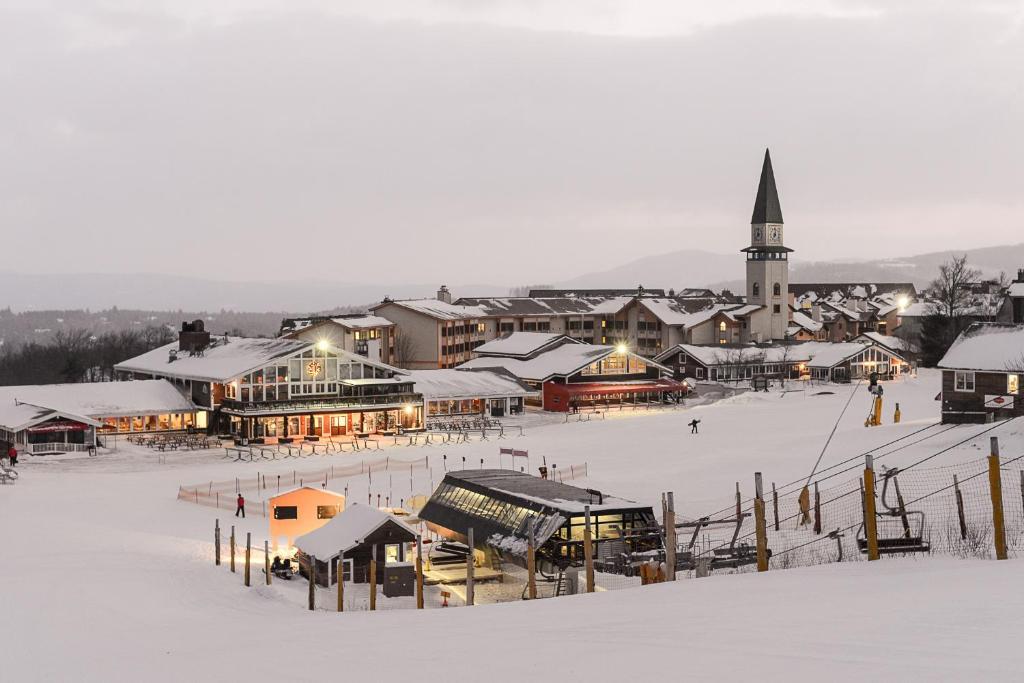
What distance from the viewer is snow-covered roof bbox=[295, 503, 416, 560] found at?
89.9ft

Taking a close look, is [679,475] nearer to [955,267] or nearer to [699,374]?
[699,374]

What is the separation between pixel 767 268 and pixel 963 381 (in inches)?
2512

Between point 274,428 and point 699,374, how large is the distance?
42882 millimetres

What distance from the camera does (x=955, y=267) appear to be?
4035 inches

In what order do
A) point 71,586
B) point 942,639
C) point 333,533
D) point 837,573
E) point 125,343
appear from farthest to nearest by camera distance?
point 125,343 → point 333,533 → point 71,586 → point 837,573 → point 942,639

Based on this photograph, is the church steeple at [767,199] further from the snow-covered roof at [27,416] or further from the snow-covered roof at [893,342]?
the snow-covered roof at [27,416]

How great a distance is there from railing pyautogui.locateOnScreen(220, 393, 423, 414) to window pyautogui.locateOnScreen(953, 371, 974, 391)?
2864 cm

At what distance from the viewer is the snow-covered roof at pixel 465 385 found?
64.2 meters

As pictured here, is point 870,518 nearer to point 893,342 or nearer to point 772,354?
point 772,354

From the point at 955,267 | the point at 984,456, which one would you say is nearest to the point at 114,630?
the point at 984,456

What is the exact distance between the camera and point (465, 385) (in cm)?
6594

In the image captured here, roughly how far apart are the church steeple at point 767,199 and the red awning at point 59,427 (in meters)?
77.7

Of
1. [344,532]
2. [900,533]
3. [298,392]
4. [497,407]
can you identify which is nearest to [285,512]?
[344,532]

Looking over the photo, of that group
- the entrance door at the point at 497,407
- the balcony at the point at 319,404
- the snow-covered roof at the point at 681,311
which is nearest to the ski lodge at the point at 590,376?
the entrance door at the point at 497,407
